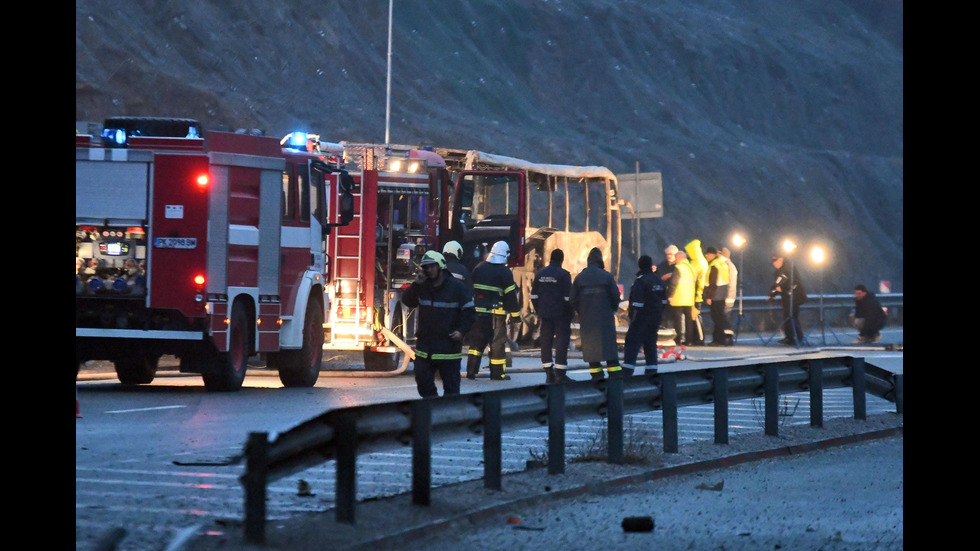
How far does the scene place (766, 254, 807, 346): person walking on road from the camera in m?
33.5

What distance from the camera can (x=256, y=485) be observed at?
26.9 feet

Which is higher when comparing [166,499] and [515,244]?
[515,244]

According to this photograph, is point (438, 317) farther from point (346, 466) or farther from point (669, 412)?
point (346, 466)

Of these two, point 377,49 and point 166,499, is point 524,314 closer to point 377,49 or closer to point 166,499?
point 166,499

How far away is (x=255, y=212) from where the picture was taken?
63.4ft

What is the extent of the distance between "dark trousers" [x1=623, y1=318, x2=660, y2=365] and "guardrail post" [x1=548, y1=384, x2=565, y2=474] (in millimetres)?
8281

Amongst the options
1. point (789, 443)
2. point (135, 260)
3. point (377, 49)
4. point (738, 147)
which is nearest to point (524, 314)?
point (135, 260)

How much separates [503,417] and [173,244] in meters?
8.62

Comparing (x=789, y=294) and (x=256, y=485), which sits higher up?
(x=789, y=294)

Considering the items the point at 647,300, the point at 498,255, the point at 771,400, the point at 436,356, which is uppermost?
the point at 498,255

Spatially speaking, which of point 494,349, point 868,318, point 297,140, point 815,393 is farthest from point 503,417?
point 868,318

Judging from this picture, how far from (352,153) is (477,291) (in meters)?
4.40

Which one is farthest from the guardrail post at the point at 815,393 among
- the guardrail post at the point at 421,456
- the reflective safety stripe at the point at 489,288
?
the guardrail post at the point at 421,456
